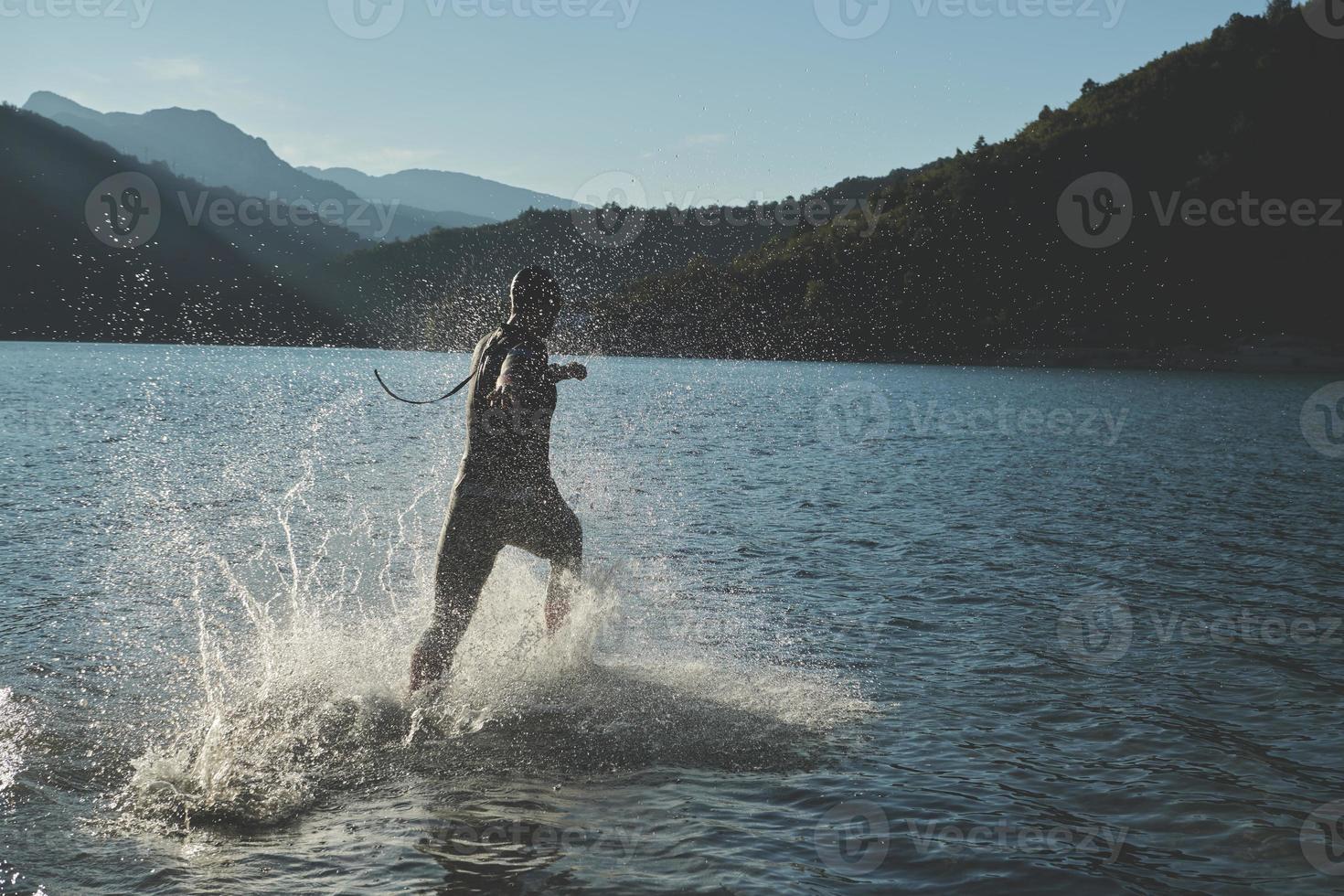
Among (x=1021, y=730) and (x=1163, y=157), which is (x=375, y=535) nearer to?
(x=1021, y=730)

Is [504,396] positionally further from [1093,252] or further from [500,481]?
[1093,252]

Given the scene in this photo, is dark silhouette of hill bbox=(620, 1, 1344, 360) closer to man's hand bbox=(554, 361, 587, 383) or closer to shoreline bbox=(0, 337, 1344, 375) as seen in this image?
shoreline bbox=(0, 337, 1344, 375)

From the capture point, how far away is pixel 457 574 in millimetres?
7609

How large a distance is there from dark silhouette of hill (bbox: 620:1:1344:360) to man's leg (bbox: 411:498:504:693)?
371 feet

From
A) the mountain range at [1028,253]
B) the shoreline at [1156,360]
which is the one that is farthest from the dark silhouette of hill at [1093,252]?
the shoreline at [1156,360]

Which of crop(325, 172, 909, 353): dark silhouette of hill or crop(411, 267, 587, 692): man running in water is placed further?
crop(325, 172, 909, 353): dark silhouette of hill

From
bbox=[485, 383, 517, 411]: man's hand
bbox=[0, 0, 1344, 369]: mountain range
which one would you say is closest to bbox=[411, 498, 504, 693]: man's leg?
bbox=[485, 383, 517, 411]: man's hand

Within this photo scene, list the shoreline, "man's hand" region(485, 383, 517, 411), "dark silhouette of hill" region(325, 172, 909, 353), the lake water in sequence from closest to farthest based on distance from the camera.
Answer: the lake water
"man's hand" region(485, 383, 517, 411)
the shoreline
"dark silhouette of hill" region(325, 172, 909, 353)

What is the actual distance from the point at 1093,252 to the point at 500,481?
13974 cm

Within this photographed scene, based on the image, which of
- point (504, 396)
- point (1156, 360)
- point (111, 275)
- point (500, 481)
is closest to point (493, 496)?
point (500, 481)

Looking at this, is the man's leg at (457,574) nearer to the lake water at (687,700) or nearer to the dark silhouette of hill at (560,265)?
the lake water at (687,700)

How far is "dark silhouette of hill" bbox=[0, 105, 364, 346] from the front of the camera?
522 ft

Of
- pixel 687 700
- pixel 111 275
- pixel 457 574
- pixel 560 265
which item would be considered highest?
pixel 111 275

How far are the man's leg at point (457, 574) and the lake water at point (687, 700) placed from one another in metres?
0.58
